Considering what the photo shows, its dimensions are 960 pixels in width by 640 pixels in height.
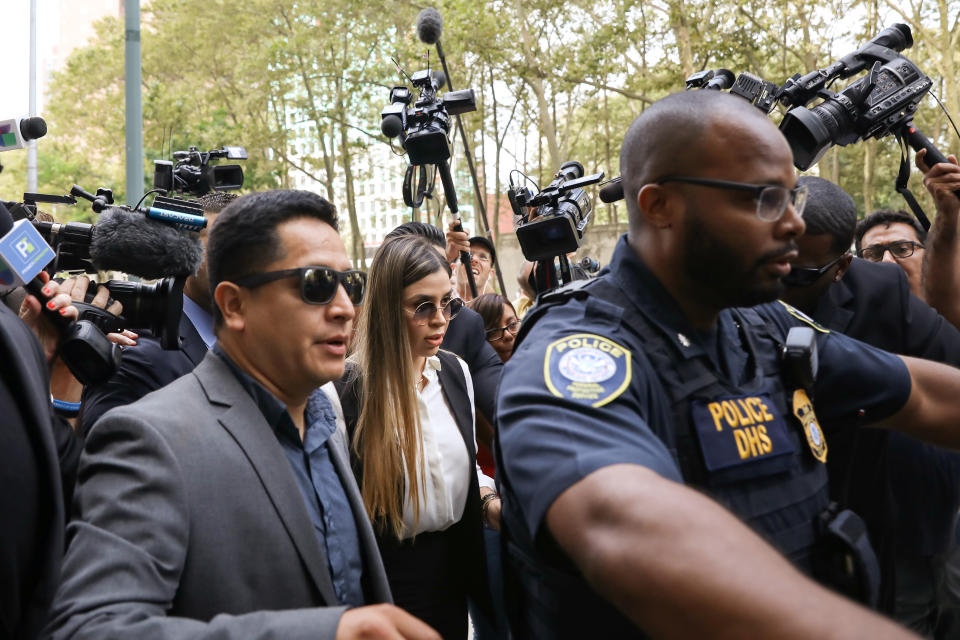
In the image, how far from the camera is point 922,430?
2.05 metres

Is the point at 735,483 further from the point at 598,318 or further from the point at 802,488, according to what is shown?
the point at 598,318

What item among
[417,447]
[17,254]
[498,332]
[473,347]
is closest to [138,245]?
[17,254]

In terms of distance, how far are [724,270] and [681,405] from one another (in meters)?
0.29

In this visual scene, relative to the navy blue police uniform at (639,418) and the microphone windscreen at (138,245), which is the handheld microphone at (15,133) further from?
the navy blue police uniform at (639,418)

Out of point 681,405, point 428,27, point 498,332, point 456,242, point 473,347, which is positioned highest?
point 428,27

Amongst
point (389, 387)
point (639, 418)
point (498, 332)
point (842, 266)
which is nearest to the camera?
point (639, 418)

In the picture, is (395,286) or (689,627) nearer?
(689,627)

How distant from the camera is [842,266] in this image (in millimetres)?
2916

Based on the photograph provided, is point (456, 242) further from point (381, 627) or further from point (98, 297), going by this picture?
point (381, 627)

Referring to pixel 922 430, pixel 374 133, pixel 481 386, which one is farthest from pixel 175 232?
pixel 374 133

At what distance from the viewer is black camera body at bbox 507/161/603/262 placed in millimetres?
3195

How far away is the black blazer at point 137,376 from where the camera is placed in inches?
114

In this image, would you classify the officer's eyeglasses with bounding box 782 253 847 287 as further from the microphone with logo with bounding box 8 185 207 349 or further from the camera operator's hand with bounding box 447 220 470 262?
the camera operator's hand with bounding box 447 220 470 262

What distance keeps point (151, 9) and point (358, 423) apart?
21.8 metres
